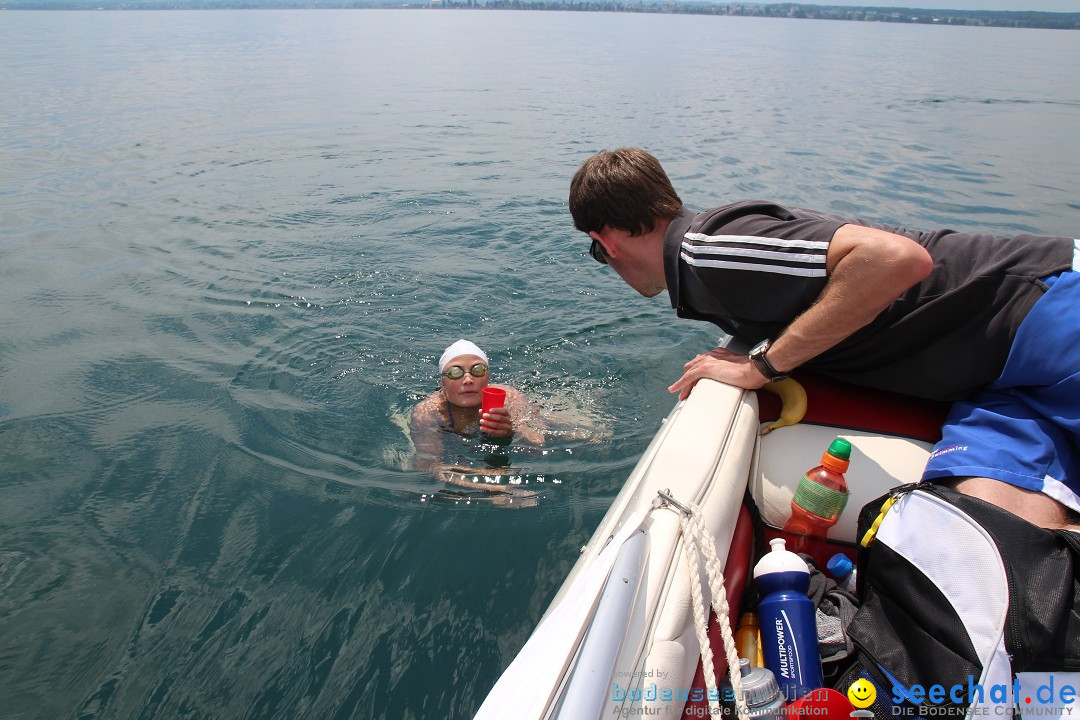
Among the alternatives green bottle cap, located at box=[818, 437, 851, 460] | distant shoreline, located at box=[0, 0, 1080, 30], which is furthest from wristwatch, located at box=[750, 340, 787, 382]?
distant shoreline, located at box=[0, 0, 1080, 30]

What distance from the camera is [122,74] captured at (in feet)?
65.1

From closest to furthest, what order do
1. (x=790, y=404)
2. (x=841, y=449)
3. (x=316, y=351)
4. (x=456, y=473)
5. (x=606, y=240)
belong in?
(x=841, y=449) < (x=790, y=404) < (x=606, y=240) < (x=456, y=473) < (x=316, y=351)

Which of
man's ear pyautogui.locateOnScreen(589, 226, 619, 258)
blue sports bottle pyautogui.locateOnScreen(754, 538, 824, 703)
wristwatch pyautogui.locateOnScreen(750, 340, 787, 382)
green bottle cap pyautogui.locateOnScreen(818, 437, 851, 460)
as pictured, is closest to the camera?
blue sports bottle pyautogui.locateOnScreen(754, 538, 824, 703)

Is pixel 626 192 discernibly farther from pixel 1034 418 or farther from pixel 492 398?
pixel 1034 418

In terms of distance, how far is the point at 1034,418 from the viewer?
235 cm

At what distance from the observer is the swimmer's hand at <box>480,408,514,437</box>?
4180mm

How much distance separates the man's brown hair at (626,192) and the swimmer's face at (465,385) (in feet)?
5.93

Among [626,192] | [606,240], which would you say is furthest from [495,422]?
[626,192]

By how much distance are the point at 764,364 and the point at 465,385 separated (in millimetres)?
2292

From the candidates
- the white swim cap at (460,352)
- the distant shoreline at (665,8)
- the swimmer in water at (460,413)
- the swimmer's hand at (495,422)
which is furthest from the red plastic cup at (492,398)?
the distant shoreline at (665,8)

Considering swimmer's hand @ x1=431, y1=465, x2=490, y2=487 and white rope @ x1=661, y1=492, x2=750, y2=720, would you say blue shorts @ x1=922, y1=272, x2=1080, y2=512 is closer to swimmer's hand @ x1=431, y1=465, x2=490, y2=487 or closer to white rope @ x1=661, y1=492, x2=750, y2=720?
white rope @ x1=661, y1=492, x2=750, y2=720

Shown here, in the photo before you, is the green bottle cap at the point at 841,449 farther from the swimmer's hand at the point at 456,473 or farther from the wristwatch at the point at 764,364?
the swimmer's hand at the point at 456,473

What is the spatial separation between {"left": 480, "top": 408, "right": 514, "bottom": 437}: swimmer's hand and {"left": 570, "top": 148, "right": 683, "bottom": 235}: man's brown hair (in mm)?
1432

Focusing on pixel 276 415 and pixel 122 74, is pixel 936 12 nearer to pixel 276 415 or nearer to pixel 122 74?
pixel 122 74
